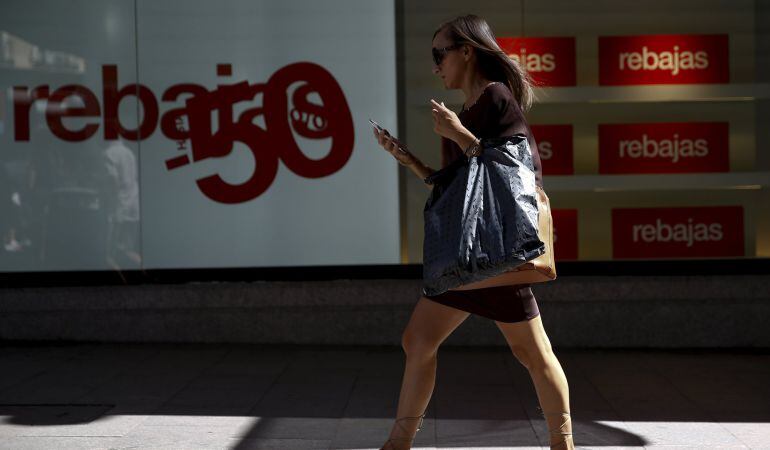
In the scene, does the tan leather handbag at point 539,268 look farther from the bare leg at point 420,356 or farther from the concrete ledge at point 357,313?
the concrete ledge at point 357,313

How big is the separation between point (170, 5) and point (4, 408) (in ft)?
11.8

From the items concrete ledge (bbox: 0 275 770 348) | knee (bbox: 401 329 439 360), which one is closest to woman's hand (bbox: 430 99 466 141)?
knee (bbox: 401 329 439 360)

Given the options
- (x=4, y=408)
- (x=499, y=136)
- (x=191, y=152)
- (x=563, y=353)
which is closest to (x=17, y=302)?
(x=191, y=152)

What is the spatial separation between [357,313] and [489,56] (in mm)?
3983

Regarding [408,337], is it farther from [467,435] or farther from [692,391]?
[692,391]

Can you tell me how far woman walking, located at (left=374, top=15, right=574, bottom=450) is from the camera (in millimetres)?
3498

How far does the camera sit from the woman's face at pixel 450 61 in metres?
3.68

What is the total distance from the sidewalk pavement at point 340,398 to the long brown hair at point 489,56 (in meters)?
1.77

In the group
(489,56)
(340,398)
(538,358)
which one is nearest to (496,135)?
(489,56)

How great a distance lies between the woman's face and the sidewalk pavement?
1.81m

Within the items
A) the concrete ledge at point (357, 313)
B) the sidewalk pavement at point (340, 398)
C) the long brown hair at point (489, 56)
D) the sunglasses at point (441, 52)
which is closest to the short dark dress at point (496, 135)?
the long brown hair at point (489, 56)

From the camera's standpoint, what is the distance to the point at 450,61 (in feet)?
12.1

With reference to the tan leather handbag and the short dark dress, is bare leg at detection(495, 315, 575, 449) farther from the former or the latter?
the tan leather handbag

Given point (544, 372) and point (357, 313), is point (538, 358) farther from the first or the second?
point (357, 313)
